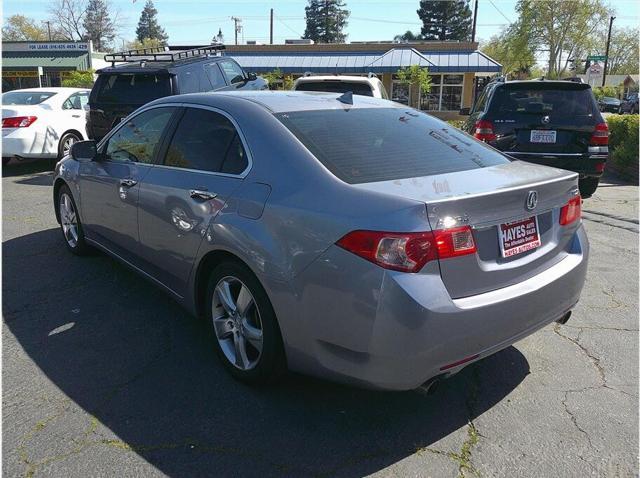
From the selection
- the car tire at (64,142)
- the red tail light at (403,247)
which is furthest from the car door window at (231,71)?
the red tail light at (403,247)

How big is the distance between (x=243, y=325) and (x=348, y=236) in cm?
99

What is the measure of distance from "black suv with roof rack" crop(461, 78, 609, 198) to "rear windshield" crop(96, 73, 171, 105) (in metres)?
4.70

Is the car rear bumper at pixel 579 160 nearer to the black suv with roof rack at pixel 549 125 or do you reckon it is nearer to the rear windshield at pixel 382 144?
the black suv with roof rack at pixel 549 125

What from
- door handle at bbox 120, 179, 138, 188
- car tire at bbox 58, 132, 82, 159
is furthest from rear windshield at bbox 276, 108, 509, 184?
car tire at bbox 58, 132, 82, 159

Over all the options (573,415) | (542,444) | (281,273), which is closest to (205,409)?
(281,273)

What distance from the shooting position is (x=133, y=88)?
868 cm

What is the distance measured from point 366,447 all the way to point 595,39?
68151mm

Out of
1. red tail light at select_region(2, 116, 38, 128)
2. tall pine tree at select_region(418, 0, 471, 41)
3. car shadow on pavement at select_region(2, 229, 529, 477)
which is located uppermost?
tall pine tree at select_region(418, 0, 471, 41)

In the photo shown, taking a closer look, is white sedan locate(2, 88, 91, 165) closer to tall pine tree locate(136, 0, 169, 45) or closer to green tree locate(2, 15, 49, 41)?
green tree locate(2, 15, 49, 41)

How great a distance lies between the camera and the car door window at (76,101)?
1102 cm

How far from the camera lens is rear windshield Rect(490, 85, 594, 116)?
7449 mm

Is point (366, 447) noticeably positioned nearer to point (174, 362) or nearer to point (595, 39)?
point (174, 362)

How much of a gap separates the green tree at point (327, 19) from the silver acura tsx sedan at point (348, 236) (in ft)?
282

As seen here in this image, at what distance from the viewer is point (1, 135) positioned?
991cm
